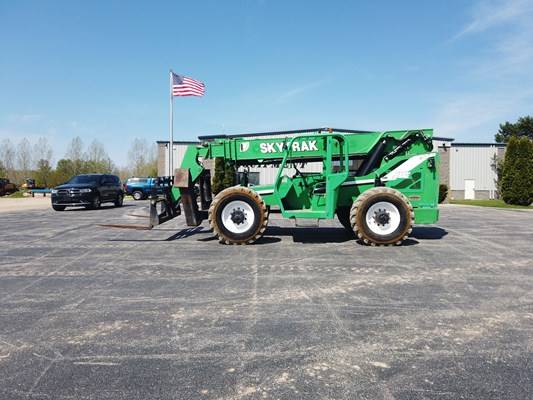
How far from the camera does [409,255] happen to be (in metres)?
7.44

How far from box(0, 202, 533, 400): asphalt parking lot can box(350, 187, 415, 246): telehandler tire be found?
3.14 feet

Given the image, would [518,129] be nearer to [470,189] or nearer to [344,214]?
[470,189]

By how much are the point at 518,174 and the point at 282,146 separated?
2212 centimetres

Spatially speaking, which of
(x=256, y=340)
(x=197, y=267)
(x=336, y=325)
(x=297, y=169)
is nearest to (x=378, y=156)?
(x=297, y=169)

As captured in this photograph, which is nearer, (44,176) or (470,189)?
(470,189)

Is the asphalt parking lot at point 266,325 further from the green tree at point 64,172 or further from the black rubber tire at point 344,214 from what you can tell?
the green tree at point 64,172

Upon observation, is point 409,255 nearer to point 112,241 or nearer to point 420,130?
point 420,130

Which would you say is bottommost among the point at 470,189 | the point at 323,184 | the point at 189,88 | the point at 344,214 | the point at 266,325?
the point at 266,325

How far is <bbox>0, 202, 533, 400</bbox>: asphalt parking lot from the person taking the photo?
2.80 m

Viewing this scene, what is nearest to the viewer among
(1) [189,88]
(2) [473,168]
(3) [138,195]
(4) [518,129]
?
(1) [189,88]

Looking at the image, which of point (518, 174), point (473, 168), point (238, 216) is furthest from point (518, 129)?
point (238, 216)

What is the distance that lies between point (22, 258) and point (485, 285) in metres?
7.77

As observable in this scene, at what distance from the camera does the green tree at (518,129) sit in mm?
67750

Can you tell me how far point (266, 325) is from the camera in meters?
3.89
